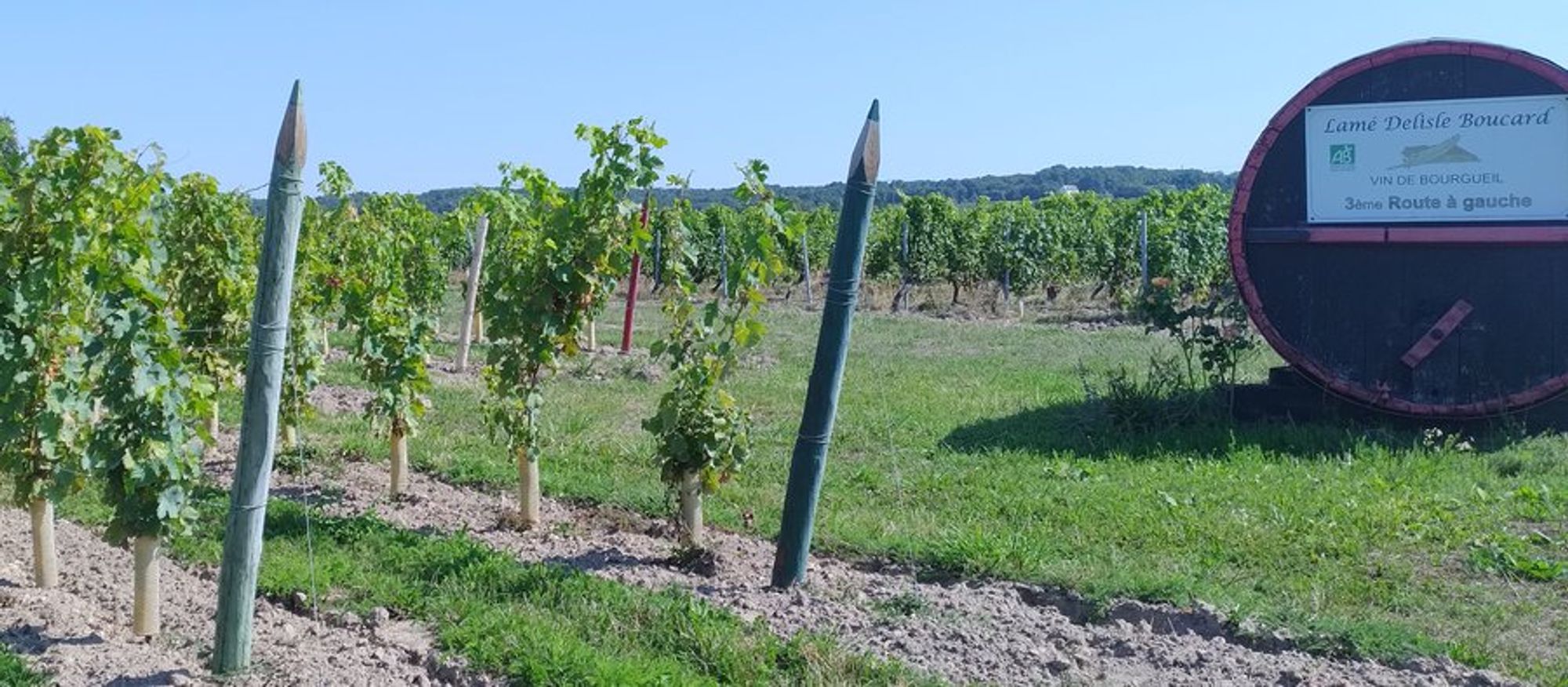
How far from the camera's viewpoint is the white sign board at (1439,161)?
932cm

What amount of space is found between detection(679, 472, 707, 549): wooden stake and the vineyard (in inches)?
0.5

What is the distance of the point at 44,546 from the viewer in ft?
19.3

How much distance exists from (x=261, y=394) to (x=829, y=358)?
209cm

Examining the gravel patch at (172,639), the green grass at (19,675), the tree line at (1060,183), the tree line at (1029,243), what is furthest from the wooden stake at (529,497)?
the tree line at (1060,183)

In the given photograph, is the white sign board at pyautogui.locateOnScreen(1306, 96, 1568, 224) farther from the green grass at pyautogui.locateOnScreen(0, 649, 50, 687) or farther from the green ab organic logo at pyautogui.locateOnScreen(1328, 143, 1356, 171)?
the green grass at pyautogui.locateOnScreen(0, 649, 50, 687)

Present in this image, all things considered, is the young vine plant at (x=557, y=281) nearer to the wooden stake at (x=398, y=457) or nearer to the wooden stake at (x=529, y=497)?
the wooden stake at (x=529, y=497)

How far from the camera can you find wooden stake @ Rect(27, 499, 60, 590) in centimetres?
580

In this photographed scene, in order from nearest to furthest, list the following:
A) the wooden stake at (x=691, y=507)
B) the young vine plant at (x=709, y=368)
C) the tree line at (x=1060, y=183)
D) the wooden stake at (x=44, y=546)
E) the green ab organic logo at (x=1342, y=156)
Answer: the wooden stake at (x=44, y=546)
the young vine plant at (x=709, y=368)
the wooden stake at (x=691, y=507)
the green ab organic logo at (x=1342, y=156)
the tree line at (x=1060, y=183)

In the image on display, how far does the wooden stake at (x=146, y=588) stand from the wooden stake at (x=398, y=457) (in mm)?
2651

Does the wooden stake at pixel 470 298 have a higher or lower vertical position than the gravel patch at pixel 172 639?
higher

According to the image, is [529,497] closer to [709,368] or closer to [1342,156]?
[709,368]

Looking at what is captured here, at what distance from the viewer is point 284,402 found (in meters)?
8.57

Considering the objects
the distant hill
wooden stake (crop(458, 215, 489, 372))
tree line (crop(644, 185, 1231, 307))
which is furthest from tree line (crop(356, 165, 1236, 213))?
wooden stake (crop(458, 215, 489, 372))

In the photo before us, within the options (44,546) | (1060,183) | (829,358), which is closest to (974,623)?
(829,358)
